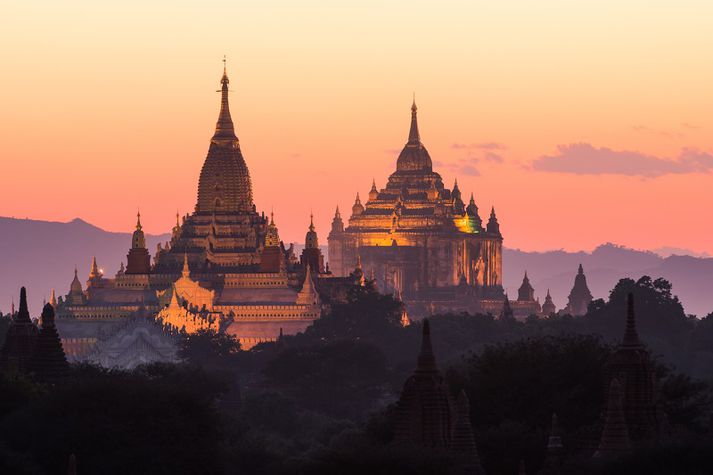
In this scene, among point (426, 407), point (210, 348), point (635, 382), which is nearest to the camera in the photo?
point (426, 407)

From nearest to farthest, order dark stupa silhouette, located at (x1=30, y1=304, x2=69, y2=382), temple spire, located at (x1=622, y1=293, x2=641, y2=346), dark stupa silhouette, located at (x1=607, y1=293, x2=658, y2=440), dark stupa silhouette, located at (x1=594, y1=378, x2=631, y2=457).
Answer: dark stupa silhouette, located at (x1=594, y1=378, x2=631, y2=457) < dark stupa silhouette, located at (x1=607, y1=293, x2=658, y2=440) < temple spire, located at (x1=622, y1=293, x2=641, y2=346) < dark stupa silhouette, located at (x1=30, y1=304, x2=69, y2=382)

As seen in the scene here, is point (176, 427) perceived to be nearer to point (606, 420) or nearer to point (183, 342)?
point (606, 420)

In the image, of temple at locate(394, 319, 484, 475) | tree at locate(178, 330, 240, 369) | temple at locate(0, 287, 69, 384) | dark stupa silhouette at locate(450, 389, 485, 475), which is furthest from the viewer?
tree at locate(178, 330, 240, 369)

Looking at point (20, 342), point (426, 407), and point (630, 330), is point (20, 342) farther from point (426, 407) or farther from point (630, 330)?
point (426, 407)

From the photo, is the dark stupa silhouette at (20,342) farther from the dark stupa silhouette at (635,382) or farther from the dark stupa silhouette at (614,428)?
the dark stupa silhouette at (614,428)

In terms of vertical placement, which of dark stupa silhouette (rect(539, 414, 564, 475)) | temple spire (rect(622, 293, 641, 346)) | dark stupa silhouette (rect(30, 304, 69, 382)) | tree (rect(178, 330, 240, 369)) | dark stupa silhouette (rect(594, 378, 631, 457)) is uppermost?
tree (rect(178, 330, 240, 369))

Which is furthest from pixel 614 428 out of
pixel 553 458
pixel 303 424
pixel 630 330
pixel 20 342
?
pixel 303 424

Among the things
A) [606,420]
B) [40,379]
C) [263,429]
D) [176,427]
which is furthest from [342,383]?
[606,420]

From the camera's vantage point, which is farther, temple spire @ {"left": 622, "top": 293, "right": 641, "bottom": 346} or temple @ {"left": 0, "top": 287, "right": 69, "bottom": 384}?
temple @ {"left": 0, "top": 287, "right": 69, "bottom": 384}

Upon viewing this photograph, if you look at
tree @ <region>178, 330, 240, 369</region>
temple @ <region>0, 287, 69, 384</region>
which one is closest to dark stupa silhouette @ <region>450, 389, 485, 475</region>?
temple @ <region>0, 287, 69, 384</region>

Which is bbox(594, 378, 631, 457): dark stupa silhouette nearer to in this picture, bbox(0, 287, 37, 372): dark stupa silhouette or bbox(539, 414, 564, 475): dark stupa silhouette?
bbox(539, 414, 564, 475): dark stupa silhouette

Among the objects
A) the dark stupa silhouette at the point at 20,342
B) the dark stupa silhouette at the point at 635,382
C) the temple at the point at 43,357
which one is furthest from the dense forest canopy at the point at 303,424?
the dark stupa silhouette at the point at 20,342

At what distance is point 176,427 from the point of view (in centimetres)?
9112

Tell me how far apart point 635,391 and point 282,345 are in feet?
315
